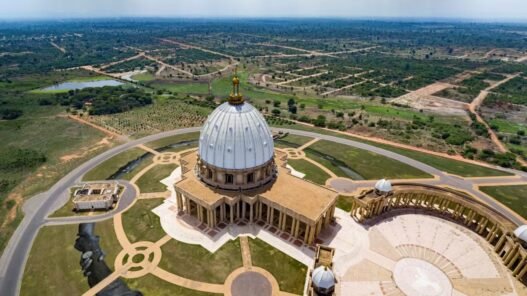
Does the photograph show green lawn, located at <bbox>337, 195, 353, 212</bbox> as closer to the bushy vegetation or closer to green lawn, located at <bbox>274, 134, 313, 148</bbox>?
green lawn, located at <bbox>274, 134, 313, 148</bbox>

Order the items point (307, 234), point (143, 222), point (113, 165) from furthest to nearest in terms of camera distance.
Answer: point (113, 165), point (143, 222), point (307, 234)

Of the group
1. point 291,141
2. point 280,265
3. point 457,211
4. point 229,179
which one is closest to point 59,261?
point 229,179

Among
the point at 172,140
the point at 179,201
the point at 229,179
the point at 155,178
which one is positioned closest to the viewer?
the point at 229,179

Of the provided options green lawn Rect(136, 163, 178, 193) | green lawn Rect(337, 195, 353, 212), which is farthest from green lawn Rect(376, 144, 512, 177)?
green lawn Rect(136, 163, 178, 193)

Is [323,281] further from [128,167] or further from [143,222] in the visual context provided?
[128,167]

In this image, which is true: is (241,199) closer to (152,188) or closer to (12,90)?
(152,188)
